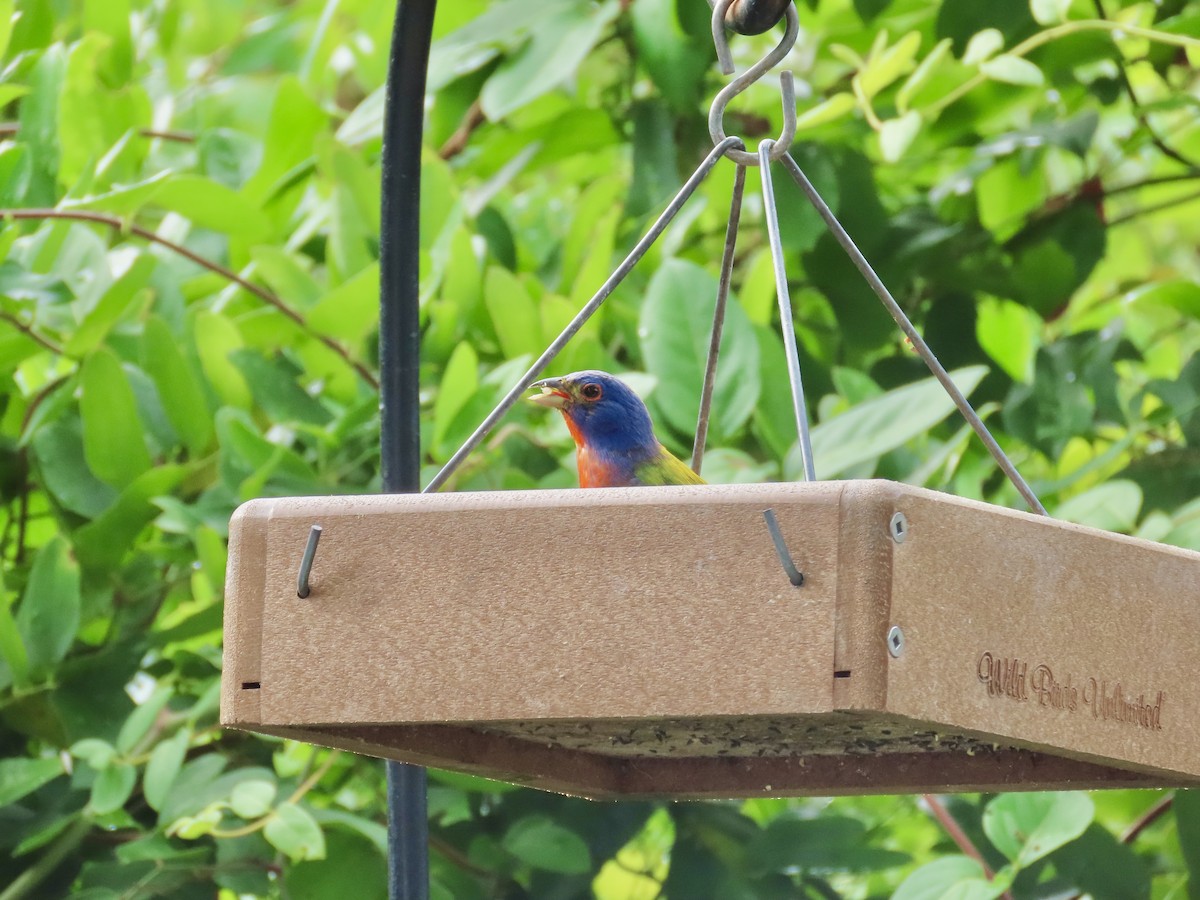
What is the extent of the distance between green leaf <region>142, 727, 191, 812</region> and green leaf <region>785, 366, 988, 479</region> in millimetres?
1157

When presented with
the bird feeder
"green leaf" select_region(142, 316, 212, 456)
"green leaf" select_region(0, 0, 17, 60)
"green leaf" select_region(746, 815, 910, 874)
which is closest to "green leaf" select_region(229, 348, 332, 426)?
"green leaf" select_region(142, 316, 212, 456)

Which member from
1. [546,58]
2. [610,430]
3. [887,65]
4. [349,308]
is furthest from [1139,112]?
[610,430]

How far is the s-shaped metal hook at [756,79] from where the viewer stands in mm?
1835

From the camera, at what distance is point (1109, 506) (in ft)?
9.45

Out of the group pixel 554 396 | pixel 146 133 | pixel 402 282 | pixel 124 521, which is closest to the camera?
pixel 402 282

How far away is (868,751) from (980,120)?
2.03 meters

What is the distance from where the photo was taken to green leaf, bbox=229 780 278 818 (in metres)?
2.72

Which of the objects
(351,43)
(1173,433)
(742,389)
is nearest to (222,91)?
(351,43)

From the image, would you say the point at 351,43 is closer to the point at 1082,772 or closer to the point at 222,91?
the point at 222,91

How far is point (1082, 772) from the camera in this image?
6.61 feet

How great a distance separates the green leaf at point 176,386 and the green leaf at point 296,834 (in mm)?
783

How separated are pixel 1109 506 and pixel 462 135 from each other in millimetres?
1690

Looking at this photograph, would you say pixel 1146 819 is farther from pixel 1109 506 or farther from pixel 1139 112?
pixel 1139 112

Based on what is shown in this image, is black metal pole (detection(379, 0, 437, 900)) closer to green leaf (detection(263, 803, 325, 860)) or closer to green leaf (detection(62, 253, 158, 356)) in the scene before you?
green leaf (detection(263, 803, 325, 860))
